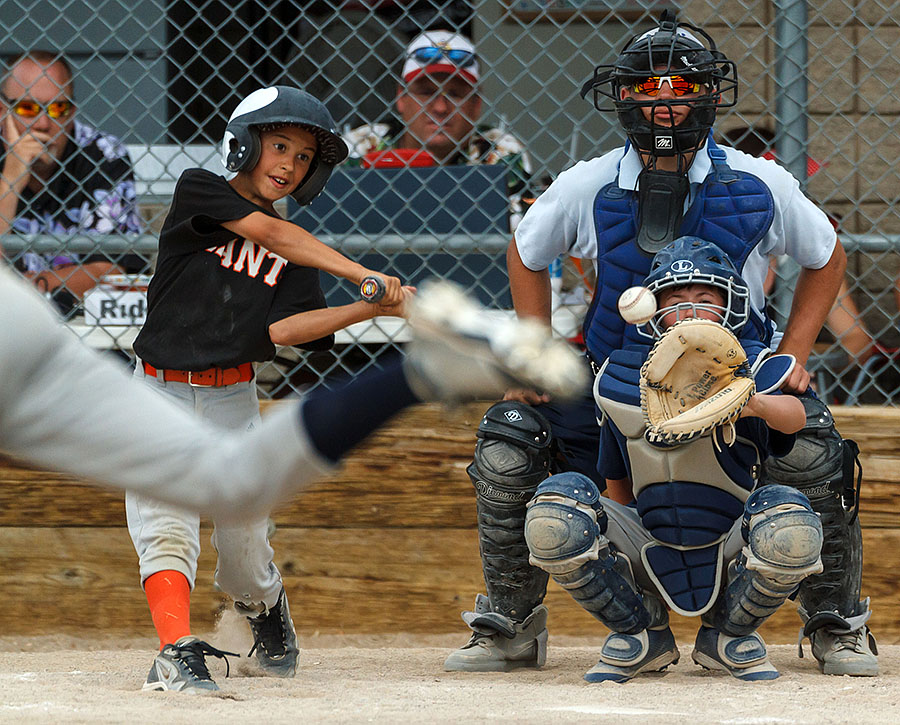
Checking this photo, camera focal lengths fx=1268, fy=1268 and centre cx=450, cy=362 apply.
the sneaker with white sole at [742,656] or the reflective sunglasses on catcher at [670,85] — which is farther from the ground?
the reflective sunglasses on catcher at [670,85]

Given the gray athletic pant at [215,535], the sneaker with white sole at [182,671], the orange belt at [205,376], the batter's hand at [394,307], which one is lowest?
the sneaker with white sole at [182,671]

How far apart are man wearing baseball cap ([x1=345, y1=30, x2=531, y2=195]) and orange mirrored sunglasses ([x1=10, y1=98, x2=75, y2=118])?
101cm

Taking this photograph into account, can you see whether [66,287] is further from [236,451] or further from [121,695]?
[236,451]

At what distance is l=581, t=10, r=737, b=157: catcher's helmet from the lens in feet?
10.9

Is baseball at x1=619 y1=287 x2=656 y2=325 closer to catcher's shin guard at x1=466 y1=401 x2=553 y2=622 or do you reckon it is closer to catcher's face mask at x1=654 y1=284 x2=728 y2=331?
catcher's face mask at x1=654 y1=284 x2=728 y2=331

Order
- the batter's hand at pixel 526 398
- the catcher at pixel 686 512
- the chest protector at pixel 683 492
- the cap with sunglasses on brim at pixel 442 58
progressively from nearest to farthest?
the catcher at pixel 686 512 → the chest protector at pixel 683 492 → the batter's hand at pixel 526 398 → the cap with sunglasses on brim at pixel 442 58

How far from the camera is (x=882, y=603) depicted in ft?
13.4

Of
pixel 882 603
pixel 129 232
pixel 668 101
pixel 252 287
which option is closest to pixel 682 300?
pixel 668 101

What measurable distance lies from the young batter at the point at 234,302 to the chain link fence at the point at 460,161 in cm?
78

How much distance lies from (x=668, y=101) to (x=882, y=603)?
1.85 metres

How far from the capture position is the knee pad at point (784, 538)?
9.71 feet

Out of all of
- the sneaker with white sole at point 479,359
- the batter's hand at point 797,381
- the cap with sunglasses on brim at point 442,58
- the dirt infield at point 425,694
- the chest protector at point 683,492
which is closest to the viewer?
the sneaker with white sole at point 479,359

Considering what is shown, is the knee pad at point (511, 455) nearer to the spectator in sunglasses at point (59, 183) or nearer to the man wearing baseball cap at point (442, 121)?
the man wearing baseball cap at point (442, 121)

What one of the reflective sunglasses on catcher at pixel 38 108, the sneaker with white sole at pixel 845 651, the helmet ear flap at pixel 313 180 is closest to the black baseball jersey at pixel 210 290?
the helmet ear flap at pixel 313 180
